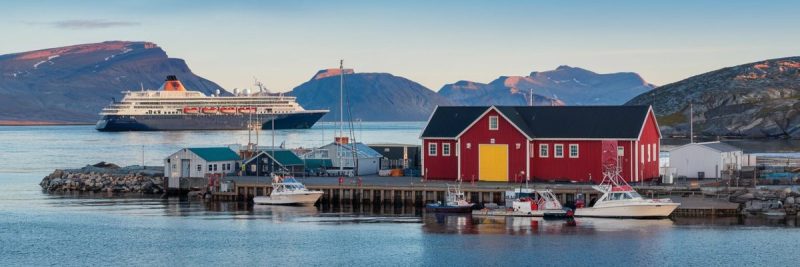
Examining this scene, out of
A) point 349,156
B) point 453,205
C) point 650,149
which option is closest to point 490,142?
point 453,205

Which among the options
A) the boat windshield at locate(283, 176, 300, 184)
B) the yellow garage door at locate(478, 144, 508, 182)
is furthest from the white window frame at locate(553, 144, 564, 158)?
the boat windshield at locate(283, 176, 300, 184)

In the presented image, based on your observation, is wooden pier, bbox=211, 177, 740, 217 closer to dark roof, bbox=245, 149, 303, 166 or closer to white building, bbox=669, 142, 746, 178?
dark roof, bbox=245, 149, 303, 166

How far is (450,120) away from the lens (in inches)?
2247

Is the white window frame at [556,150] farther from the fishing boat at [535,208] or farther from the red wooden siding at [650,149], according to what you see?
the fishing boat at [535,208]

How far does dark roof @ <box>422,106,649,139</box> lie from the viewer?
53.8m

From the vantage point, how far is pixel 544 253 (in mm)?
37812

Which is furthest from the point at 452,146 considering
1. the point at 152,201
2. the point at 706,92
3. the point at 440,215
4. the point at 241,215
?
the point at 706,92

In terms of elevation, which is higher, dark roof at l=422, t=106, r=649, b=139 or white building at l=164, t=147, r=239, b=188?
dark roof at l=422, t=106, r=649, b=139

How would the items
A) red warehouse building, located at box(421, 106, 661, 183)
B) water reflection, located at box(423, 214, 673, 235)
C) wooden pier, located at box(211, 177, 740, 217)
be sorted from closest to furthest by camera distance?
water reflection, located at box(423, 214, 673, 235) → wooden pier, located at box(211, 177, 740, 217) → red warehouse building, located at box(421, 106, 661, 183)

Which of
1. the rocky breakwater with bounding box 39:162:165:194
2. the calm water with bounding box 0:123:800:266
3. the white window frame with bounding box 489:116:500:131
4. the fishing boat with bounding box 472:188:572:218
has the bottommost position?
the calm water with bounding box 0:123:800:266

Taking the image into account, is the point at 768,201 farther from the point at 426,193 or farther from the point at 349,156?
the point at 349,156

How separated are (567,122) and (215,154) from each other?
19493 millimetres

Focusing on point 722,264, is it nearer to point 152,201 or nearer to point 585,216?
point 585,216

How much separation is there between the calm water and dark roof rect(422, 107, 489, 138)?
6.05 meters
